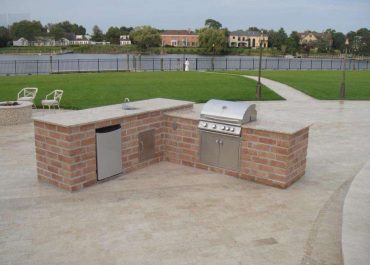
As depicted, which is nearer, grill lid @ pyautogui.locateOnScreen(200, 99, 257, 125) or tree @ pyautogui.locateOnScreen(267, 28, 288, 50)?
grill lid @ pyautogui.locateOnScreen(200, 99, 257, 125)

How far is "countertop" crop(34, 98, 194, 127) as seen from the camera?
6992 mm

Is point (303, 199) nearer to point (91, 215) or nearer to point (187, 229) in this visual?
point (187, 229)

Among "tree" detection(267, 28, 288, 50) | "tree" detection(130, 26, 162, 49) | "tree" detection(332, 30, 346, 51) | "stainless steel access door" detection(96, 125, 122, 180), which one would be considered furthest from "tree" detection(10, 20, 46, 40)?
"stainless steel access door" detection(96, 125, 122, 180)

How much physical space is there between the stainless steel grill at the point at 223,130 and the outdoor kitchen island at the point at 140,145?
3.4 inches

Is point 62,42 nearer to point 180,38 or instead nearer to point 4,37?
point 4,37

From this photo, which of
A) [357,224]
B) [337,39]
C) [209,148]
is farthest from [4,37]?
[357,224]

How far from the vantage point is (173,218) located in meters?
5.96

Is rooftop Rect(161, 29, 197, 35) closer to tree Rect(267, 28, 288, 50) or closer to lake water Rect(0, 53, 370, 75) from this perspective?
tree Rect(267, 28, 288, 50)

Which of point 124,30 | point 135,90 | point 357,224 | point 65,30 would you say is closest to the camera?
point 357,224

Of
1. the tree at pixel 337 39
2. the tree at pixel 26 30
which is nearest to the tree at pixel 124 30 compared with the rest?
the tree at pixel 26 30

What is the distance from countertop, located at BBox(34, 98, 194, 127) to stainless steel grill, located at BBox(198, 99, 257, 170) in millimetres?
1151

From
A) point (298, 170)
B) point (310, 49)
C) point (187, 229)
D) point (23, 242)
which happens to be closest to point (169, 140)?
point (298, 170)

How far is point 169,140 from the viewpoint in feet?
28.6

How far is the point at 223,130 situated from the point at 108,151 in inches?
81.5
